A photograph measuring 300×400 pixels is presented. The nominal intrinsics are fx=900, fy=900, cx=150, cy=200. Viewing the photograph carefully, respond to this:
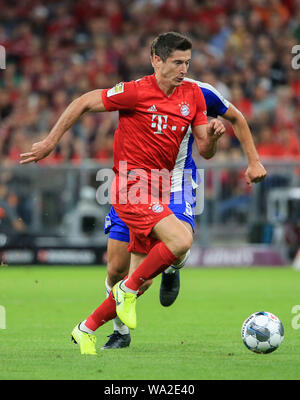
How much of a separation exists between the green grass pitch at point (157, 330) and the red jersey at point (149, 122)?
1578mm

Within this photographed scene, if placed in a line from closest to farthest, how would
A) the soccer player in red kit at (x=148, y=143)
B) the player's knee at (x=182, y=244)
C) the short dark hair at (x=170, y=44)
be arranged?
the player's knee at (x=182, y=244)
the soccer player in red kit at (x=148, y=143)
the short dark hair at (x=170, y=44)

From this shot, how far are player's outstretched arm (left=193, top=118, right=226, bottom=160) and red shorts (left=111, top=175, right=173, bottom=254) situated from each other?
1.83 feet

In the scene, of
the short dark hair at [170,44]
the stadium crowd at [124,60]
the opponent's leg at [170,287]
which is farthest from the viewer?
the stadium crowd at [124,60]

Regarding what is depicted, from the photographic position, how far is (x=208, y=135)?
7102mm

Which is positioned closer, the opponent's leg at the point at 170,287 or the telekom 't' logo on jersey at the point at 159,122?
the telekom 't' logo on jersey at the point at 159,122

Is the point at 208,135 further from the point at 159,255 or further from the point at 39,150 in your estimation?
the point at 39,150

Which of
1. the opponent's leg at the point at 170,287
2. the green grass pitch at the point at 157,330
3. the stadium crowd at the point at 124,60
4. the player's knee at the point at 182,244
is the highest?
the stadium crowd at the point at 124,60

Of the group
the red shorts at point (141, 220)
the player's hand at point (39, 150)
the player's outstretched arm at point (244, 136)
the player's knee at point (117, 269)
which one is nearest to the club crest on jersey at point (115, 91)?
the player's hand at point (39, 150)

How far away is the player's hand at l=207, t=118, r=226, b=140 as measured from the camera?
685cm

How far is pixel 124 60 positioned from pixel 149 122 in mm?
14578

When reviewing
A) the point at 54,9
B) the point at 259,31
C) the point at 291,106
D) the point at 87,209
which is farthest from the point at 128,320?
Answer: the point at 54,9

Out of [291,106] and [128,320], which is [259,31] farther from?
[128,320]

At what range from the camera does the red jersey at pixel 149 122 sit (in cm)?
730

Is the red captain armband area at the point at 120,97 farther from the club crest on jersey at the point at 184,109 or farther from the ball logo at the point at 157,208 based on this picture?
the ball logo at the point at 157,208
